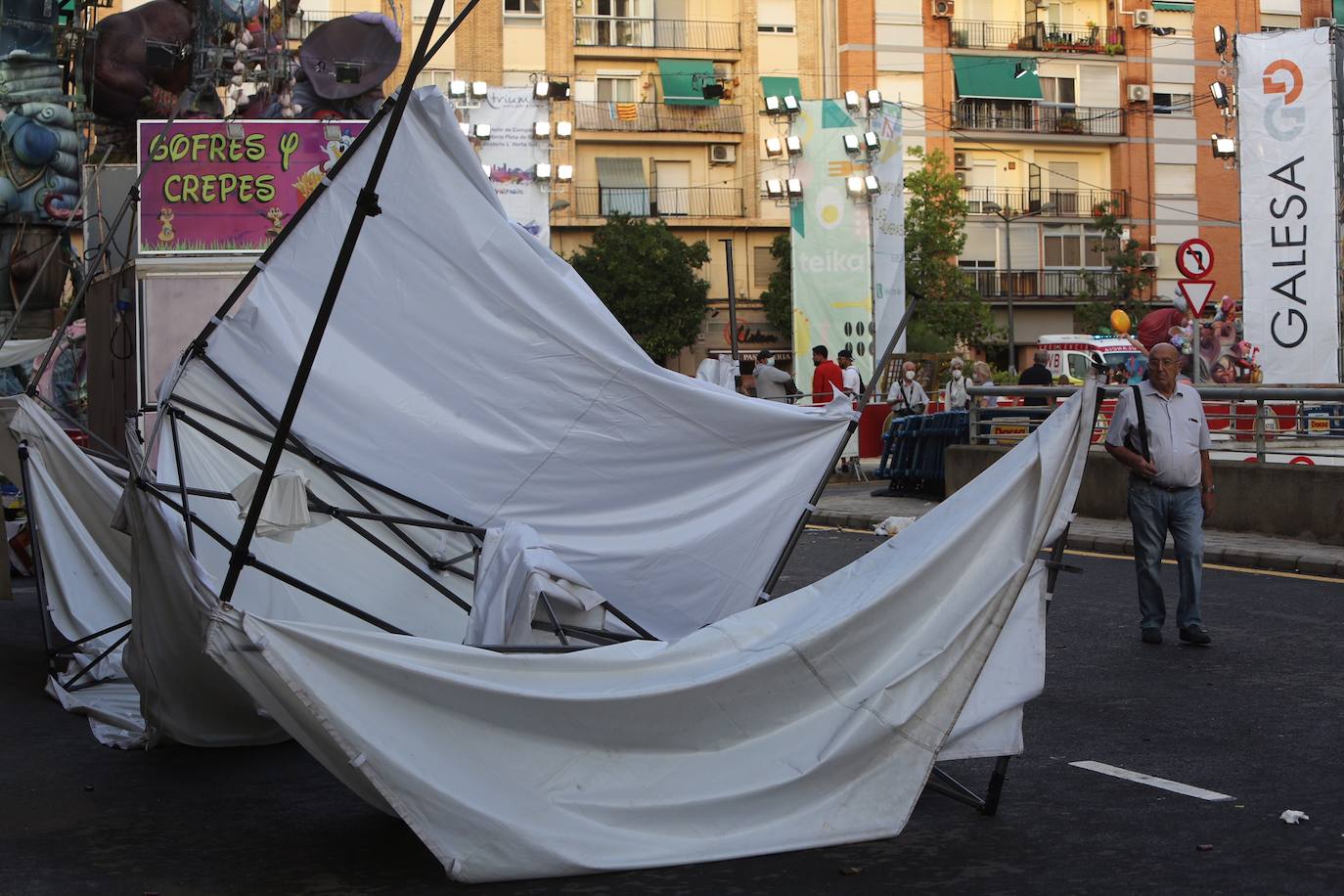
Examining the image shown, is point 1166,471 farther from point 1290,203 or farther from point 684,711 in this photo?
point 1290,203

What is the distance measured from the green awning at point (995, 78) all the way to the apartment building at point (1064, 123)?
0.06 meters

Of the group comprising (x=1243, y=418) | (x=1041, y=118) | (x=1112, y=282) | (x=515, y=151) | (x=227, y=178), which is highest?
(x=1041, y=118)

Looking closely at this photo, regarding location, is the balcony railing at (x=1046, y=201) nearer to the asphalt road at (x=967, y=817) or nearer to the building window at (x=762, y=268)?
the building window at (x=762, y=268)

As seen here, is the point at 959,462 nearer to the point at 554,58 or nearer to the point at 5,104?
the point at 5,104

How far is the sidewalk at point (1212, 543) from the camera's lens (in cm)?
1412

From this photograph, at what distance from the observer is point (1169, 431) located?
10.0m

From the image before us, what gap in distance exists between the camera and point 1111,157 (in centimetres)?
6588

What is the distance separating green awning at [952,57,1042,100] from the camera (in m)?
63.8

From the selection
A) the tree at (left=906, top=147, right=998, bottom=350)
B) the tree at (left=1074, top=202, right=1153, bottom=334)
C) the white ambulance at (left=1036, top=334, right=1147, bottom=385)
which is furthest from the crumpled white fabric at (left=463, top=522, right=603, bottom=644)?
the tree at (left=1074, top=202, right=1153, bottom=334)

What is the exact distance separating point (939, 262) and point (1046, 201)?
8.93 metres

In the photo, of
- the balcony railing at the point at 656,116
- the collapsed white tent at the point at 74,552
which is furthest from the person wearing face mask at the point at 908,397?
the balcony railing at the point at 656,116

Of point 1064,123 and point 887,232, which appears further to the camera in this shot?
point 1064,123

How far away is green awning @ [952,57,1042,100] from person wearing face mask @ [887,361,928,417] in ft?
114

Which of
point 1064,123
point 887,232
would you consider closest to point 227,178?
point 887,232
